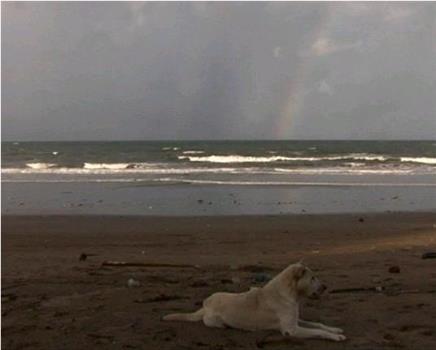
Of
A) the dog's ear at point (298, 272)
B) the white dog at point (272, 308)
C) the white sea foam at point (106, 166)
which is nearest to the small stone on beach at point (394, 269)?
the white dog at point (272, 308)

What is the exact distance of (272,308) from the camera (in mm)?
5785

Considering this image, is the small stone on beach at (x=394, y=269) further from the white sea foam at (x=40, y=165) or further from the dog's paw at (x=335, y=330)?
the white sea foam at (x=40, y=165)

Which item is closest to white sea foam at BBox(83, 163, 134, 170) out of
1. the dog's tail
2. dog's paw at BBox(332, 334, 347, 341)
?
the dog's tail

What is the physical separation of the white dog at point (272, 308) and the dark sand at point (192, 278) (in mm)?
115

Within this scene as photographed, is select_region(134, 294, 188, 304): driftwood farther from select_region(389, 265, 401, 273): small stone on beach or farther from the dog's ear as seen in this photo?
select_region(389, 265, 401, 273): small stone on beach

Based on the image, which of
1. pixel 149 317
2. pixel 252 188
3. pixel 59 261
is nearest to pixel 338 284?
pixel 149 317

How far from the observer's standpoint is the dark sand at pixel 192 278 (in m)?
5.63

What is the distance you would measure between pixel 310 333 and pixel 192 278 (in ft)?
8.68

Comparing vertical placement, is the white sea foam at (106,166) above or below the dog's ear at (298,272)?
below

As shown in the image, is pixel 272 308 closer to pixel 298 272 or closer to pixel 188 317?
pixel 298 272

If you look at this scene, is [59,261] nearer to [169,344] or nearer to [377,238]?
[169,344]

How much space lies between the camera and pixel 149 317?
6.24 metres

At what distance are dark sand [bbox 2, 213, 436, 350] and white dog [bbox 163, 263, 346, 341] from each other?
0.11m

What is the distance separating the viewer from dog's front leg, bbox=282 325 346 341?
5.52m
